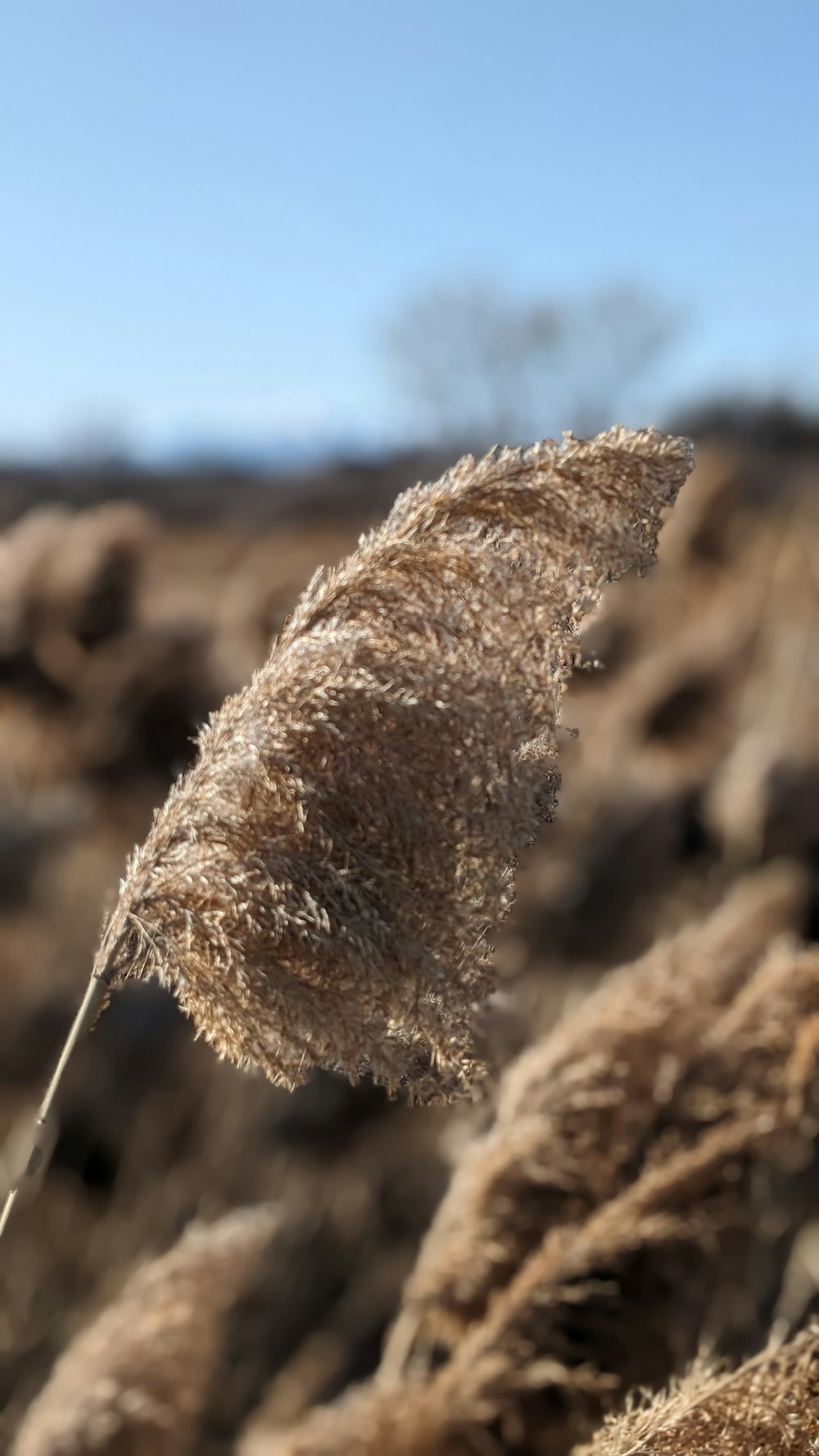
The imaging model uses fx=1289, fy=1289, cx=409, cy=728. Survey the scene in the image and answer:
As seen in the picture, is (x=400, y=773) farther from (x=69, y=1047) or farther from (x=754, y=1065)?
(x=754, y=1065)

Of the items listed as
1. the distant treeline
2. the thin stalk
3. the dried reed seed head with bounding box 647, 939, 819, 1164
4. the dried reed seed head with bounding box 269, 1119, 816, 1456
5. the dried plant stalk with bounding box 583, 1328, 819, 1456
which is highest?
the distant treeline

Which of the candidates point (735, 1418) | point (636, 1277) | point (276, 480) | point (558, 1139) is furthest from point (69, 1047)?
point (276, 480)

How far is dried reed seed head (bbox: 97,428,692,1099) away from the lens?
2.75ft

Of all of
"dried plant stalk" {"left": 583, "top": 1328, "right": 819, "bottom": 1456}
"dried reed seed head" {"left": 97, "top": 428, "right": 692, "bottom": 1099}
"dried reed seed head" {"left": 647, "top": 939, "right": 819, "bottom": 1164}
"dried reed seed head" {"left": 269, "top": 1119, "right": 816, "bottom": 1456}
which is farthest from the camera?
"dried reed seed head" {"left": 647, "top": 939, "right": 819, "bottom": 1164}

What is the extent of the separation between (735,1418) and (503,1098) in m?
0.58

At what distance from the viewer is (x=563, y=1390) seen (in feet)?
4.99

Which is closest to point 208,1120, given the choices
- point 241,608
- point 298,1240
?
point 298,1240

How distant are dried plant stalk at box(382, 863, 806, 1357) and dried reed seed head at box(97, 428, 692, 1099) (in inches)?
27.7

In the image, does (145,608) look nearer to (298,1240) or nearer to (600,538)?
(298,1240)

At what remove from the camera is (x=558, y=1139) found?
1522 millimetres

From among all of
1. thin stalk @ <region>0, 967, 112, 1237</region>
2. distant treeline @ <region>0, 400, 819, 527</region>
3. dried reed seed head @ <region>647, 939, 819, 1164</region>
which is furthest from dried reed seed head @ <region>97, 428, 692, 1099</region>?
distant treeline @ <region>0, 400, 819, 527</region>

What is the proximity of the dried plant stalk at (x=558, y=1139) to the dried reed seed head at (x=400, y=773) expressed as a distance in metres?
0.70

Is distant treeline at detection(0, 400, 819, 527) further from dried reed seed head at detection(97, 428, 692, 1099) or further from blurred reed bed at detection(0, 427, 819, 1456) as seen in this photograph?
dried reed seed head at detection(97, 428, 692, 1099)

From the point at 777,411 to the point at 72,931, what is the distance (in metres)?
13.3
